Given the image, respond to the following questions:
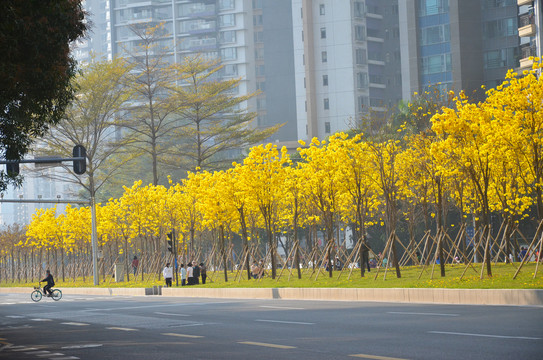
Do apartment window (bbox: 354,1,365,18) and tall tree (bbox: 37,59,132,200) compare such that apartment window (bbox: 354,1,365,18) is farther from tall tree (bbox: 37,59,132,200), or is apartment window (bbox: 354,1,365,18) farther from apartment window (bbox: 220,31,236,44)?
tall tree (bbox: 37,59,132,200)

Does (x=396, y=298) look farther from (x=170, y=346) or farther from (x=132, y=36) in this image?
(x=132, y=36)

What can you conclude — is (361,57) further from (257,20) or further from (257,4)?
(257,4)

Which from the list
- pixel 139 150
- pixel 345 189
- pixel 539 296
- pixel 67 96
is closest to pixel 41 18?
pixel 67 96

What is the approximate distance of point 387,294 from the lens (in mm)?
26578

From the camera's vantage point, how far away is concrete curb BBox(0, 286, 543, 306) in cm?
2173

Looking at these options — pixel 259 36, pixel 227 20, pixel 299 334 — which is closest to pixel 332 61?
pixel 259 36

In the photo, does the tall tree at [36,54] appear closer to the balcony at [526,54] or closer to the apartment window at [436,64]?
the balcony at [526,54]

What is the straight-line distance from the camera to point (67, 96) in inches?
725

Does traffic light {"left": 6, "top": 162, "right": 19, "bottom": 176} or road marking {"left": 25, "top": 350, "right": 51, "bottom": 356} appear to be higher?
traffic light {"left": 6, "top": 162, "right": 19, "bottom": 176}

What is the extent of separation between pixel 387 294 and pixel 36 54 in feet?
49.3

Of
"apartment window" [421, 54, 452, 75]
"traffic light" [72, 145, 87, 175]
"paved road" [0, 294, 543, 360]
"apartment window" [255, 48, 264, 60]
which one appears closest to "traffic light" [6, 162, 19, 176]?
"traffic light" [72, 145, 87, 175]

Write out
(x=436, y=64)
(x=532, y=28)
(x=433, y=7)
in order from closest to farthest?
(x=532, y=28), (x=436, y=64), (x=433, y=7)

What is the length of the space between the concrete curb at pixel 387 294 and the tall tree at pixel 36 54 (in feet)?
39.6

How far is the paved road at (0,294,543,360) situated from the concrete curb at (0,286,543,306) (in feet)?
3.90
